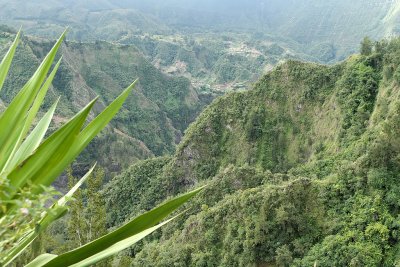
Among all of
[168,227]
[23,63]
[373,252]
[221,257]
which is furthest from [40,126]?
[23,63]

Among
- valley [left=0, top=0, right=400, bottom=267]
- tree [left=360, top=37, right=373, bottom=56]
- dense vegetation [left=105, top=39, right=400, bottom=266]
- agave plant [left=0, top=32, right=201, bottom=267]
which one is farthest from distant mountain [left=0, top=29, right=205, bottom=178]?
agave plant [left=0, top=32, right=201, bottom=267]

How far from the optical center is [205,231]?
2653 cm

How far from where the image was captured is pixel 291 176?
32062mm

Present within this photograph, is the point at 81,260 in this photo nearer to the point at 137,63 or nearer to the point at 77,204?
the point at 77,204

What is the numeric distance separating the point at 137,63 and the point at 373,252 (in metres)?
120

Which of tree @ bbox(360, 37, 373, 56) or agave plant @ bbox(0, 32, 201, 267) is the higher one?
tree @ bbox(360, 37, 373, 56)

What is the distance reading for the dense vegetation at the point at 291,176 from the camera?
20609 millimetres

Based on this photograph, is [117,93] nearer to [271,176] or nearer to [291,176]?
[271,176]

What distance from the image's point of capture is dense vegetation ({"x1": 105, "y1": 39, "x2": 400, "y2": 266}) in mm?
20609

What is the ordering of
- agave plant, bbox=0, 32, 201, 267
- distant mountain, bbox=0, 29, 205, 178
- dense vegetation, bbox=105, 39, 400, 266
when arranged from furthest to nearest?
distant mountain, bbox=0, 29, 205, 178 < dense vegetation, bbox=105, 39, 400, 266 < agave plant, bbox=0, 32, 201, 267

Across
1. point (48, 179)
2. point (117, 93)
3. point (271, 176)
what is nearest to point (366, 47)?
point (271, 176)

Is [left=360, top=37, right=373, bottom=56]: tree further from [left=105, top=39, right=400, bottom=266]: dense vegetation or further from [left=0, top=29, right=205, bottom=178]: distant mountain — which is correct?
[left=0, top=29, right=205, bottom=178]: distant mountain

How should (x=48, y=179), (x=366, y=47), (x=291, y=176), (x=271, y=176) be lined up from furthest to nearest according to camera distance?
(x=366, y=47)
(x=291, y=176)
(x=271, y=176)
(x=48, y=179)

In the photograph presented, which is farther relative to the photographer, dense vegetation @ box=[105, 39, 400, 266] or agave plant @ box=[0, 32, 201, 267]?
dense vegetation @ box=[105, 39, 400, 266]
